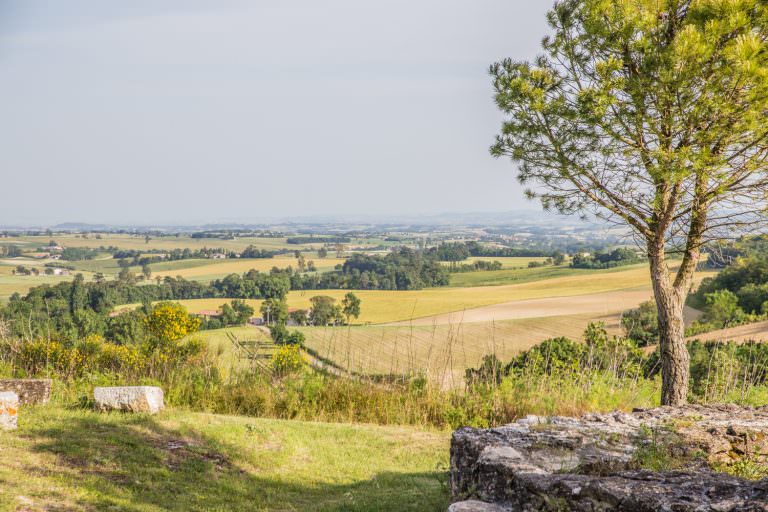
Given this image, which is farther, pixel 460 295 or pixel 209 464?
pixel 460 295

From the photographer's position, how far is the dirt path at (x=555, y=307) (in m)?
48.1

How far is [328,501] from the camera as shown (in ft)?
19.6

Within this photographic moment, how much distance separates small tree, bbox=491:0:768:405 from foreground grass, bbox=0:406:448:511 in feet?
11.5

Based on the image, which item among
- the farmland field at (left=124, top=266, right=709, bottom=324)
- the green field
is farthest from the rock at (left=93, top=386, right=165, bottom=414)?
the green field

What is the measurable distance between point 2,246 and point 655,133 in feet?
453

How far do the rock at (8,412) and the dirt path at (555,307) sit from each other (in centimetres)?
4056

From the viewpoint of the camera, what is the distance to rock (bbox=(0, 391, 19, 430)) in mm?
6525

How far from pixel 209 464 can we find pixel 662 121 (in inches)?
240

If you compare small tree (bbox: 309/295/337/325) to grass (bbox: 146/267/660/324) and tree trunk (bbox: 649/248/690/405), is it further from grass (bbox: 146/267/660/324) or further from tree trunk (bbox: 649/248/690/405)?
tree trunk (bbox: 649/248/690/405)

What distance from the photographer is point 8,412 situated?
21.6 feet

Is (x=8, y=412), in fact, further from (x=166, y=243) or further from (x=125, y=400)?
(x=166, y=243)

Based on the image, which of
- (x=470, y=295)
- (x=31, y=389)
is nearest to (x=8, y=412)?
(x=31, y=389)

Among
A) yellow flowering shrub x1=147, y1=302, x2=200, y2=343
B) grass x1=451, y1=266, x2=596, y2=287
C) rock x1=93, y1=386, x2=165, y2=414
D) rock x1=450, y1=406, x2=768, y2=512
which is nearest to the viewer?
rock x1=450, y1=406, x2=768, y2=512

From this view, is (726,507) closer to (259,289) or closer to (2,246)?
(259,289)
